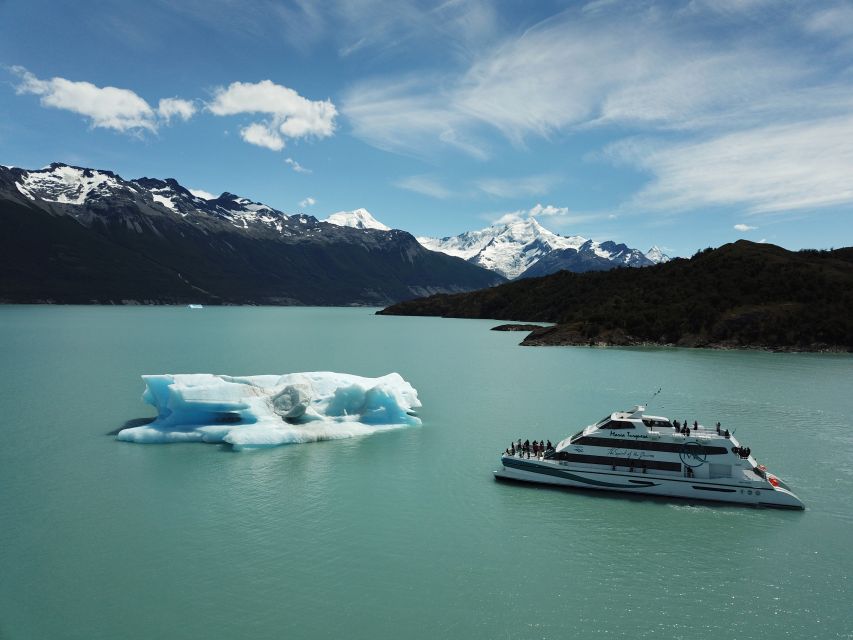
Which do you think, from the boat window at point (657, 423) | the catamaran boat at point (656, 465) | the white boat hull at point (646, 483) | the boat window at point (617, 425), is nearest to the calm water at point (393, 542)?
the white boat hull at point (646, 483)

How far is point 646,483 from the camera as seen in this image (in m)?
34.2

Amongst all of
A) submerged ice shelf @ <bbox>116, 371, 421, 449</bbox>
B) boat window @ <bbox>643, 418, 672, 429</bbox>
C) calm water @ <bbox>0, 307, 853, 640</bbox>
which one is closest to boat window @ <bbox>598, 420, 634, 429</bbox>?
boat window @ <bbox>643, 418, 672, 429</bbox>

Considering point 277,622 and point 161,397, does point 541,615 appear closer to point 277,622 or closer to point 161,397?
point 277,622

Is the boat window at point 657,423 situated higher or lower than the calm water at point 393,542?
higher

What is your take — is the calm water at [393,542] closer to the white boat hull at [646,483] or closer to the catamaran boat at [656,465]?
the white boat hull at [646,483]

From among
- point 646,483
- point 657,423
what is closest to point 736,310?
point 657,423

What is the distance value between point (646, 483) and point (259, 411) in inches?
1178

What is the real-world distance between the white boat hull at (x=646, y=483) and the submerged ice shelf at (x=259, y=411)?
17.1 m

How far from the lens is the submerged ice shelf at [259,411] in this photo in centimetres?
4475

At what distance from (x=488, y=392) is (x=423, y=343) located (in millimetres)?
68376

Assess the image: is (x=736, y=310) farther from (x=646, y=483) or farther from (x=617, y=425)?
(x=646, y=483)

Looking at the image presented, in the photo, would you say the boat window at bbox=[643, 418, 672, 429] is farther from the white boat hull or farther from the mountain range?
the mountain range

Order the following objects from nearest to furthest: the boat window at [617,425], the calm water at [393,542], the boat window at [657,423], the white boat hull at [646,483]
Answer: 1. the calm water at [393,542]
2. the white boat hull at [646,483]
3. the boat window at [617,425]
4. the boat window at [657,423]

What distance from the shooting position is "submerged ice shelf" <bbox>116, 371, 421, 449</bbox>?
1762 inches
